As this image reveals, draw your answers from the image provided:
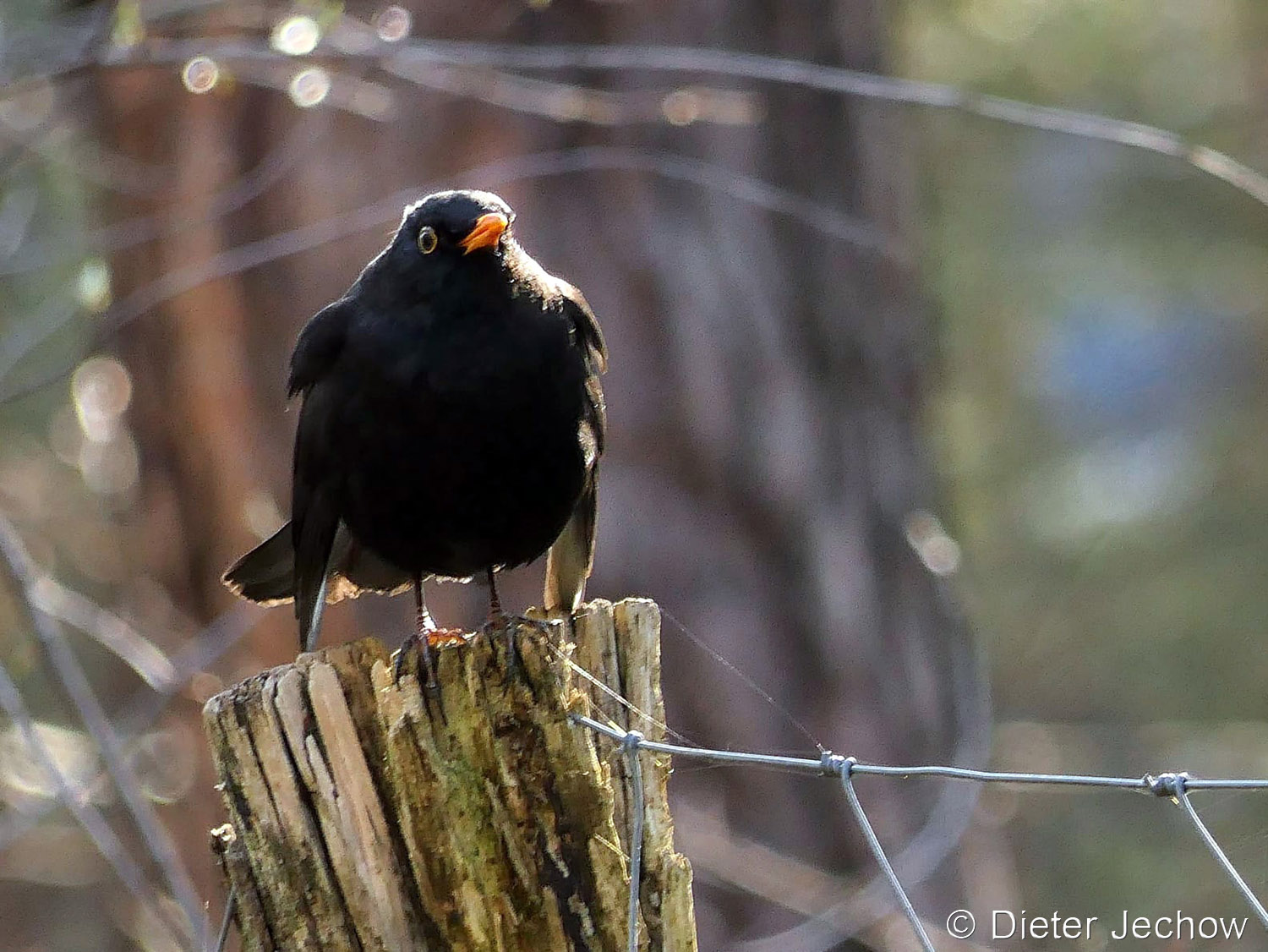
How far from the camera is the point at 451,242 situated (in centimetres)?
361

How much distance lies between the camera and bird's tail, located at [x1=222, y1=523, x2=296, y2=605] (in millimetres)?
3881

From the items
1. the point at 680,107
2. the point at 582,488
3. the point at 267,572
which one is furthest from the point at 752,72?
the point at 267,572

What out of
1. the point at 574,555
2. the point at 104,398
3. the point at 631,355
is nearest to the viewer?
the point at 574,555

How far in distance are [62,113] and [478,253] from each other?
2.52 metres

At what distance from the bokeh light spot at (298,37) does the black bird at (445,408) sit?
2.37 feet

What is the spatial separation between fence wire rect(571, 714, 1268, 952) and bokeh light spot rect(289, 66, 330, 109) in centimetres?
263

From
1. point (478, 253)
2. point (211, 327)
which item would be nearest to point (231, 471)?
point (211, 327)

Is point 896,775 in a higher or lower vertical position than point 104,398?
lower

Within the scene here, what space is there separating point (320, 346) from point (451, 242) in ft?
1.27

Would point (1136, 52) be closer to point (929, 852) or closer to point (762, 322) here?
point (762, 322)

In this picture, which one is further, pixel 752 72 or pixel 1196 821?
pixel 752 72

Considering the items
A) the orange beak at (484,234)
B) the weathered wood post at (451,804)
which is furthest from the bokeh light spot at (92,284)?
the weathered wood post at (451,804)

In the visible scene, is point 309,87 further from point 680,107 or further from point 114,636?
point 114,636

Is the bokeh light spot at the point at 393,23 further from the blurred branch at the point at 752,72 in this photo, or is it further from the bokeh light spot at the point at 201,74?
the bokeh light spot at the point at 201,74
